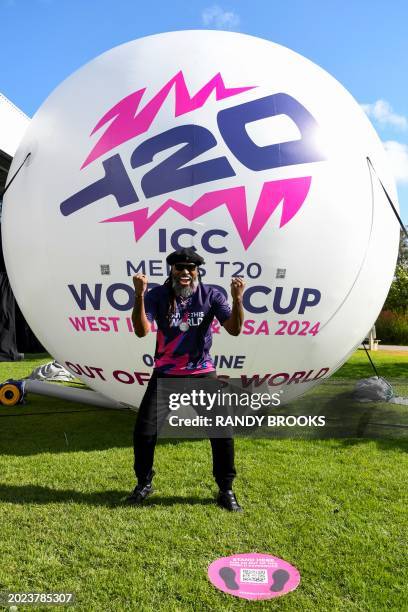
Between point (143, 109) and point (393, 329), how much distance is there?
59.0ft

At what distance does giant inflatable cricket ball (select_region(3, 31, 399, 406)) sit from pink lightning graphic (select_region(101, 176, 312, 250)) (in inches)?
0.4

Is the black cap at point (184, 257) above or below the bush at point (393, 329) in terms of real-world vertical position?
above

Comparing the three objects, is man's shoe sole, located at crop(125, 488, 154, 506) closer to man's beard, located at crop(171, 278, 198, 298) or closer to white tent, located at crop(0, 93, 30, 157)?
man's beard, located at crop(171, 278, 198, 298)

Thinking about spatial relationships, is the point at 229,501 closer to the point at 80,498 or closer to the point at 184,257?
the point at 80,498

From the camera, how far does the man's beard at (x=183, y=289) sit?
3307mm

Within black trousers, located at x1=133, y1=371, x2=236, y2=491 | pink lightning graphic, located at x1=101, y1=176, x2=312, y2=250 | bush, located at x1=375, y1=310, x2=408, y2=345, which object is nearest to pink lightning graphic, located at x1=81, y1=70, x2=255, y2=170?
pink lightning graphic, located at x1=101, y1=176, x2=312, y2=250

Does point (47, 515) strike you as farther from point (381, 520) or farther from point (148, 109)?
point (148, 109)

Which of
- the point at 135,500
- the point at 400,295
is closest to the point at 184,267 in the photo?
the point at 135,500

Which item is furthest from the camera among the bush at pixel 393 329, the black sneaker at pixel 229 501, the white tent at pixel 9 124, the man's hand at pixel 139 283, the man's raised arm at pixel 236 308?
the bush at pixel 393 329

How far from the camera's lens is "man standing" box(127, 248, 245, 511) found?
3.29 meters

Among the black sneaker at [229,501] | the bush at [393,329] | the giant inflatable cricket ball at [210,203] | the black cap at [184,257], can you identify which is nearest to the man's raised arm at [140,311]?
the black cap at [184,257]

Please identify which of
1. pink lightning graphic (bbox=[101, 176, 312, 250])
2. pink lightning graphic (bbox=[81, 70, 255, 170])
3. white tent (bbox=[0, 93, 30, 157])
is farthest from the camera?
white tent (bbox=[0, 93, 30, 157])

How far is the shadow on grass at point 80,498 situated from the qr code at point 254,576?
0.82 meters

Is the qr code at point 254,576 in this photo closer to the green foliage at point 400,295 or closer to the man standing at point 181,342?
the man standing at point 181,342
